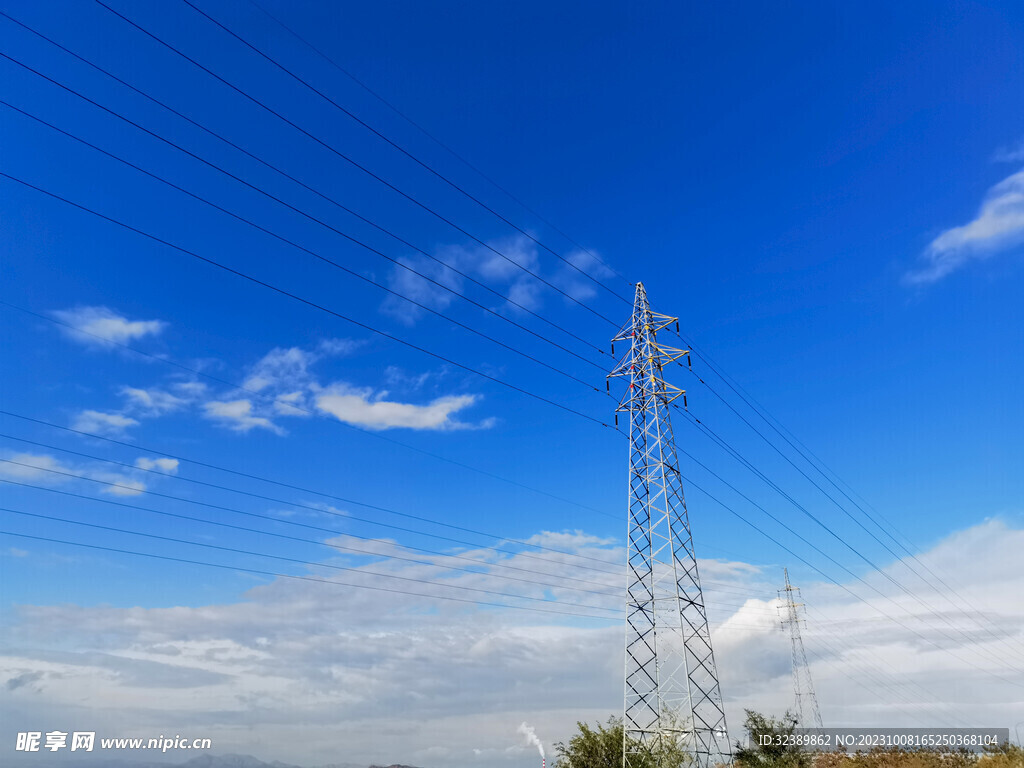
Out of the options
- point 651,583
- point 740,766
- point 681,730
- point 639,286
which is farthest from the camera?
point 740,766

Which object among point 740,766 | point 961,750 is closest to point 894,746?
point 961,750

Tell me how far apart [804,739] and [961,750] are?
9572mm

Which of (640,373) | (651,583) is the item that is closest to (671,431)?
(640,373)

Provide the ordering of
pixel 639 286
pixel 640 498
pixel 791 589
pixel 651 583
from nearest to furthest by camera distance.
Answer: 1. pixel 651 583
2. pixel 640 498
3. pixel 639 286
4. pixel 791 589

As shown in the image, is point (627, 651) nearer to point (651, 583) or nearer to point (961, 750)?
point (651, 583)

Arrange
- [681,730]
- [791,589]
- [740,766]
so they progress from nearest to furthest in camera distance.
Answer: [681,730], [740,766], [791,589]

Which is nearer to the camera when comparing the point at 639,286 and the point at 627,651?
the point at 627,651

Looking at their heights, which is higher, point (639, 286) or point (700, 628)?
point (639, 286)

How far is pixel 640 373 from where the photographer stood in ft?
128

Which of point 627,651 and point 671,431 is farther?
point 671,431

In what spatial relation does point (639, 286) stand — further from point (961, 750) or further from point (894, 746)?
point (961, 750)

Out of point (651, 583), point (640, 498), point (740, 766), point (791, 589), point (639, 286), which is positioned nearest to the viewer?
point (651, 583)

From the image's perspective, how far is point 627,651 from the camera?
32.9 meters

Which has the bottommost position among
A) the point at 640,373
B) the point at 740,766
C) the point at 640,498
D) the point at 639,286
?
the point at 740,766
